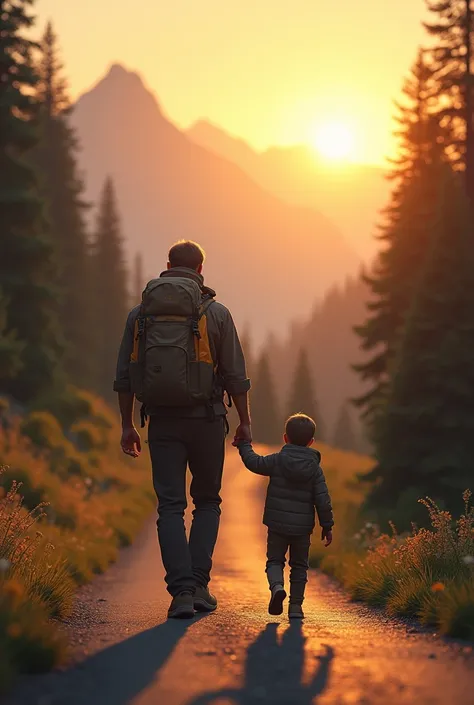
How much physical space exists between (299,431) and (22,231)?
62.1 ft

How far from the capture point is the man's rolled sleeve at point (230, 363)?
21.2 ft

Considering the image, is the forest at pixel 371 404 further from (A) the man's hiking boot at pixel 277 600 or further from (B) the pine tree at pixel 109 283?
(B) the pine tree at pixel 109 283

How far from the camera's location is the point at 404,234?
1081 inches

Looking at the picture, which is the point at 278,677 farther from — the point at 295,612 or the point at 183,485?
the point at 183,485

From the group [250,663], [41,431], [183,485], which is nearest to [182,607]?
[183,485]

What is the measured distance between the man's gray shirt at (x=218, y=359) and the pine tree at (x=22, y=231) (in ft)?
54.7

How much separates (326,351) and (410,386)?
16316 cm

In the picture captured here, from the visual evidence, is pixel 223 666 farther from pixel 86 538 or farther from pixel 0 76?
pixel 0 76

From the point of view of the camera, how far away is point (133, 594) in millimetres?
9094

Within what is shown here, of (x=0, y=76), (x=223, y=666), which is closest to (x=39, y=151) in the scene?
(x=0, y=76)

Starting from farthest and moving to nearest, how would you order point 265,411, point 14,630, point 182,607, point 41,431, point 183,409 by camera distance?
point 265,411, point 41,431, point 183,409, point 182,607, point 14,630

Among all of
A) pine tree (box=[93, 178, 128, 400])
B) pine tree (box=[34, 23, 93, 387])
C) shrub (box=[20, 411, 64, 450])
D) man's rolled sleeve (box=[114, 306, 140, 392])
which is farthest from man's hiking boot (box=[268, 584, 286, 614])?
pine tree (box=[93, 178, 128, 400])

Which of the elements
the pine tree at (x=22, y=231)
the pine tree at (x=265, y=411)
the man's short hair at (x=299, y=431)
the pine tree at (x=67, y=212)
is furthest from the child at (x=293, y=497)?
the pine tree at (x=265, y=411)

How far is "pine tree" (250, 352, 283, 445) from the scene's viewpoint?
8475 cm
